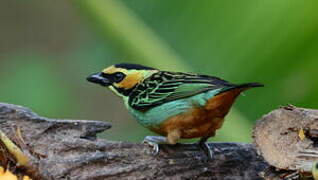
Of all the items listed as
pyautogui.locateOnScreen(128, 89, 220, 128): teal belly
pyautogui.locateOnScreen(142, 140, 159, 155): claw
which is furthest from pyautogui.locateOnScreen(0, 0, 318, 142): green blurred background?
pyautogui.locateOnScreen(142, 140, 159, 155): claw

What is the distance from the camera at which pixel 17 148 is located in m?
2.49

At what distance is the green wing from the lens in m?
2.96

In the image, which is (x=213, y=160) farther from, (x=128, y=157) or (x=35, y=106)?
(x=35, y=106)

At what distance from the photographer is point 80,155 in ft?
8.49

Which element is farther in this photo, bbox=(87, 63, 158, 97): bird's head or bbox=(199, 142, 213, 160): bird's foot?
bbox=(87, 63, 158, 97): bird's head

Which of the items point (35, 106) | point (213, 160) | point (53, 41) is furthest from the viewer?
point (53, 41)

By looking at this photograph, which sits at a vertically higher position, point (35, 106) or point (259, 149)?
point (35, 106)

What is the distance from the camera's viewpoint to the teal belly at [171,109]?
2949 millimetres

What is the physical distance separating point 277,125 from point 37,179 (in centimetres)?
74

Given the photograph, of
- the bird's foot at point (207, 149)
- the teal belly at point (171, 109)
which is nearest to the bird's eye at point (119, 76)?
the teal belly at point (171, 109)

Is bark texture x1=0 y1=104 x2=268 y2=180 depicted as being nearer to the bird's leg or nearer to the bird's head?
the bird's leg

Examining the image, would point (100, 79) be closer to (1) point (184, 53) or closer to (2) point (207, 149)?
(1) point (184, 53)

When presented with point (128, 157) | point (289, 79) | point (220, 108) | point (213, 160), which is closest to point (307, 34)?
point (289, 79)

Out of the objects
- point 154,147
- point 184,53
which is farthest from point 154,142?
point 184,53
